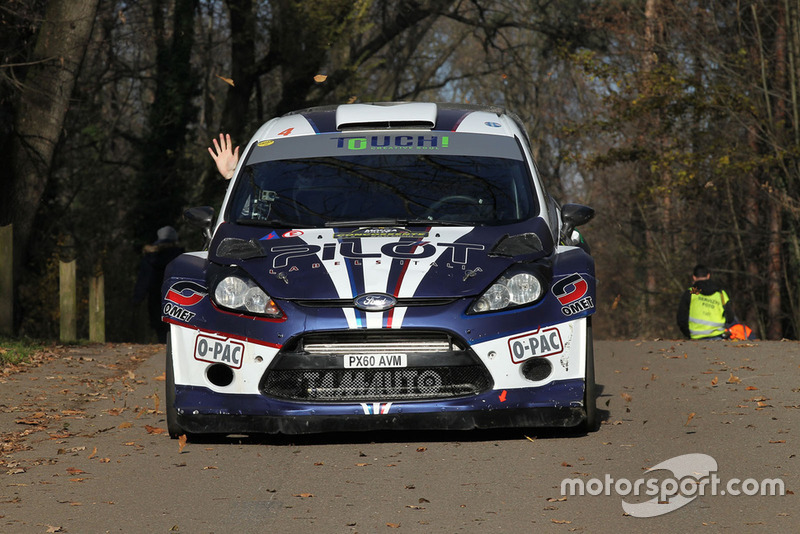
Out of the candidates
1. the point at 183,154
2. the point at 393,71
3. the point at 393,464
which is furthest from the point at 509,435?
the point at 393,71

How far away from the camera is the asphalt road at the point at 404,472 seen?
5312mm

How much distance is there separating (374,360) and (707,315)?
9.66 m

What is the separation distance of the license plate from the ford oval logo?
0.26 meters

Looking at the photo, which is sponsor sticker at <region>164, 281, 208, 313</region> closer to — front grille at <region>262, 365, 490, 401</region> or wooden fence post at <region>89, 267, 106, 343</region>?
front grille at <region>262, 365, 490, 401</region>

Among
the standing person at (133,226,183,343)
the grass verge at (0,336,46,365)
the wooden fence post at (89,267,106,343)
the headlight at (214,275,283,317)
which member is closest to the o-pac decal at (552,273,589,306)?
the headlight at (214,275,283,317)

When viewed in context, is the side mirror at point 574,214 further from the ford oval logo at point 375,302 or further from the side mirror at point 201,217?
the side mirror at point 201,217

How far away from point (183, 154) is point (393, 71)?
8.58 m

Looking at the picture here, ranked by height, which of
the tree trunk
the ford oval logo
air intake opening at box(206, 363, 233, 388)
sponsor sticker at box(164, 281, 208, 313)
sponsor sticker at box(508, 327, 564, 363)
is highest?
the tree trunk

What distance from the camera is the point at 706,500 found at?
5551 millimetres

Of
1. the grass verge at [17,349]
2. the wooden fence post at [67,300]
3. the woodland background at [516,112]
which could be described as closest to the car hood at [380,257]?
the grass verge at [17,349]

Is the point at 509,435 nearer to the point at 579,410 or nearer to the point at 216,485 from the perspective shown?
the point at 579,410

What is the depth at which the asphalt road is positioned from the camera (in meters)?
5.31

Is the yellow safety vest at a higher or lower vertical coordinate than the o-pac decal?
lower

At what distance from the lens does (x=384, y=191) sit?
7.84 metres
